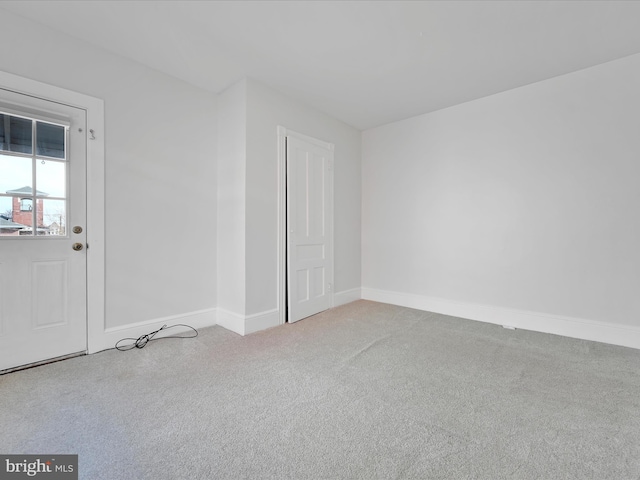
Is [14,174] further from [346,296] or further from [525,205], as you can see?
[525,205]

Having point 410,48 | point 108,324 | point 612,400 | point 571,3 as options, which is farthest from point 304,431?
point 571,3

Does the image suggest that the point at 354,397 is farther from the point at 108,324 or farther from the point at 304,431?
the point at 108,324

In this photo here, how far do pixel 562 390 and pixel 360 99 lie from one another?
133 inches

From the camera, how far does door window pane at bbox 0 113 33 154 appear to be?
7.08ft

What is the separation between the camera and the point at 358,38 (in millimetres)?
2469

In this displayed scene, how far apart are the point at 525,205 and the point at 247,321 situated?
10.8ft

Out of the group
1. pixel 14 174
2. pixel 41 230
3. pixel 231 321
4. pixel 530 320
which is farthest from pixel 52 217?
pixel 530 320

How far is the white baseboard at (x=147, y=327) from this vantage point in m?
2.56

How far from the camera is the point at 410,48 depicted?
2602 mm

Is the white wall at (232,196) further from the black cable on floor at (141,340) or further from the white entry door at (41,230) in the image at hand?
the white entry door at (41,230)

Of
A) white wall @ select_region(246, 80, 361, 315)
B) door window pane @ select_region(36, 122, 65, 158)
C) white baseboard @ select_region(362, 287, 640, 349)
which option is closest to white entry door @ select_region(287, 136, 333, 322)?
white wall @ select_region(246, 80, 361, 315)

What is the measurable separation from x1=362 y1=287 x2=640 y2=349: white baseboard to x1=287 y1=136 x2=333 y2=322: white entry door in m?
1.18

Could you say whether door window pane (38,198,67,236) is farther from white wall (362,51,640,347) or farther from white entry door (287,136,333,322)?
white wall (362,51,640,347)

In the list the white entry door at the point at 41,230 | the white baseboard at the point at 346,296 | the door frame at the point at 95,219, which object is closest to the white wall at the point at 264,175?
the white baseboard at the point at 346,296
